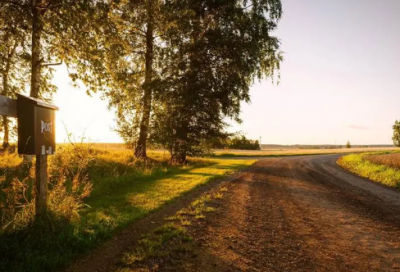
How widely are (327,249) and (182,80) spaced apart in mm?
15393

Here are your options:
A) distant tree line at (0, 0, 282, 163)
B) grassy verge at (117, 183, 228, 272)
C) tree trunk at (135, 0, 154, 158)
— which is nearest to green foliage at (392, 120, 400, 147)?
distant tree line at (0, 0, 282, 163)

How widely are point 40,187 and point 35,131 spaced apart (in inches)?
44.2

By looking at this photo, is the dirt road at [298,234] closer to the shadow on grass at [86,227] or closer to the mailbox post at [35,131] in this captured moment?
the shadow on grass at [86,227]

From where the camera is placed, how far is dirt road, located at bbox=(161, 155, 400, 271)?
460 centimetres

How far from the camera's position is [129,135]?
66.5 ft

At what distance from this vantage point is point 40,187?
5430 millimetres

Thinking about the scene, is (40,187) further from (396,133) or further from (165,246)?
(396,133)

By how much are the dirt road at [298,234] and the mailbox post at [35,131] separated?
309cm

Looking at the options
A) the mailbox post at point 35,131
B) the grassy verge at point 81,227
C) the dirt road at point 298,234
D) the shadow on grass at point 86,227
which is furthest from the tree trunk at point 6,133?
the dirt road at point 298,234

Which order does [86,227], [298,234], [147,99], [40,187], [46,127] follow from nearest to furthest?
1. [40,187]
2. [46,127]
3. [86,227]
4. [298,234]
5. [147,99]

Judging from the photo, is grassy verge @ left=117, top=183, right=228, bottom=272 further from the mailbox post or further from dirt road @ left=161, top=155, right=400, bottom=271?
the mailbox post

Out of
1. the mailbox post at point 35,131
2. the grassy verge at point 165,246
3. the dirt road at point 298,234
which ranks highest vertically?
the mailbox post at point 35,131

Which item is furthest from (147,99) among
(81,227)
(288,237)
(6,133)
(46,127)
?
(288,237)

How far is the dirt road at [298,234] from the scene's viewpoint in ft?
15.1
